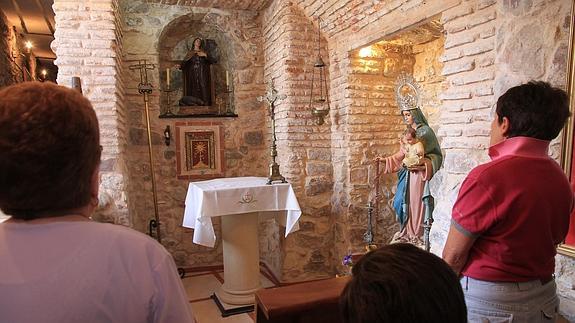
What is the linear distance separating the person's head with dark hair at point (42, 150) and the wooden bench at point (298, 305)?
4.15 ft

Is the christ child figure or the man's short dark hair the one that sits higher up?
the man's short dark hair

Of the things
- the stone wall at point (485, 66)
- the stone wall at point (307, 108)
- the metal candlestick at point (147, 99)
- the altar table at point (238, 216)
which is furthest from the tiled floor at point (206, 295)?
the stone wall at point (485, 66)

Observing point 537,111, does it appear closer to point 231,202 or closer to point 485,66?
point 485,66

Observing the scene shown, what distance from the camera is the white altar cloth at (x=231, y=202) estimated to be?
125 inches

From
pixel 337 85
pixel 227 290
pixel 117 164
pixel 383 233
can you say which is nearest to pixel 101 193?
pixel 117 164

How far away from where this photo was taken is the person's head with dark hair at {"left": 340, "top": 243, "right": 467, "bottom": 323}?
670mm

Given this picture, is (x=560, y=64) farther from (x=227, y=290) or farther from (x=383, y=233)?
(x=227, y=290)

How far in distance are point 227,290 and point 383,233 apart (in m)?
1.71

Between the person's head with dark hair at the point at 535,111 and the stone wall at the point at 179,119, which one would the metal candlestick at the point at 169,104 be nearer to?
the stone wall at the point at 179,119

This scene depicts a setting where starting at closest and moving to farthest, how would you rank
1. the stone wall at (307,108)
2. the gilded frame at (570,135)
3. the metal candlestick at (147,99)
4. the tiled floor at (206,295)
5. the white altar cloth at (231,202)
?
the gilded frame at (570,135)
the stone wall at (307,108)
the white altar cloth at (231,202)
the tiled floor at (206,295)
the metal candlestick at (147,99)

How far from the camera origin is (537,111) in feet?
4.42

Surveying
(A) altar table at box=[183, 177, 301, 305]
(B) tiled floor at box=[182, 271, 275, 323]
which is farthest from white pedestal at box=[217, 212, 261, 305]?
(B) tiled floor at box=[182, 271, 275, 323]

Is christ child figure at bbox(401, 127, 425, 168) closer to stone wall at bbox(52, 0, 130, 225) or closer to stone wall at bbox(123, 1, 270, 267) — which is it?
stone wall at bbox(123, 1, 270, 267)

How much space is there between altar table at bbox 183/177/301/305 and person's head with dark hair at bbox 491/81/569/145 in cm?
223
